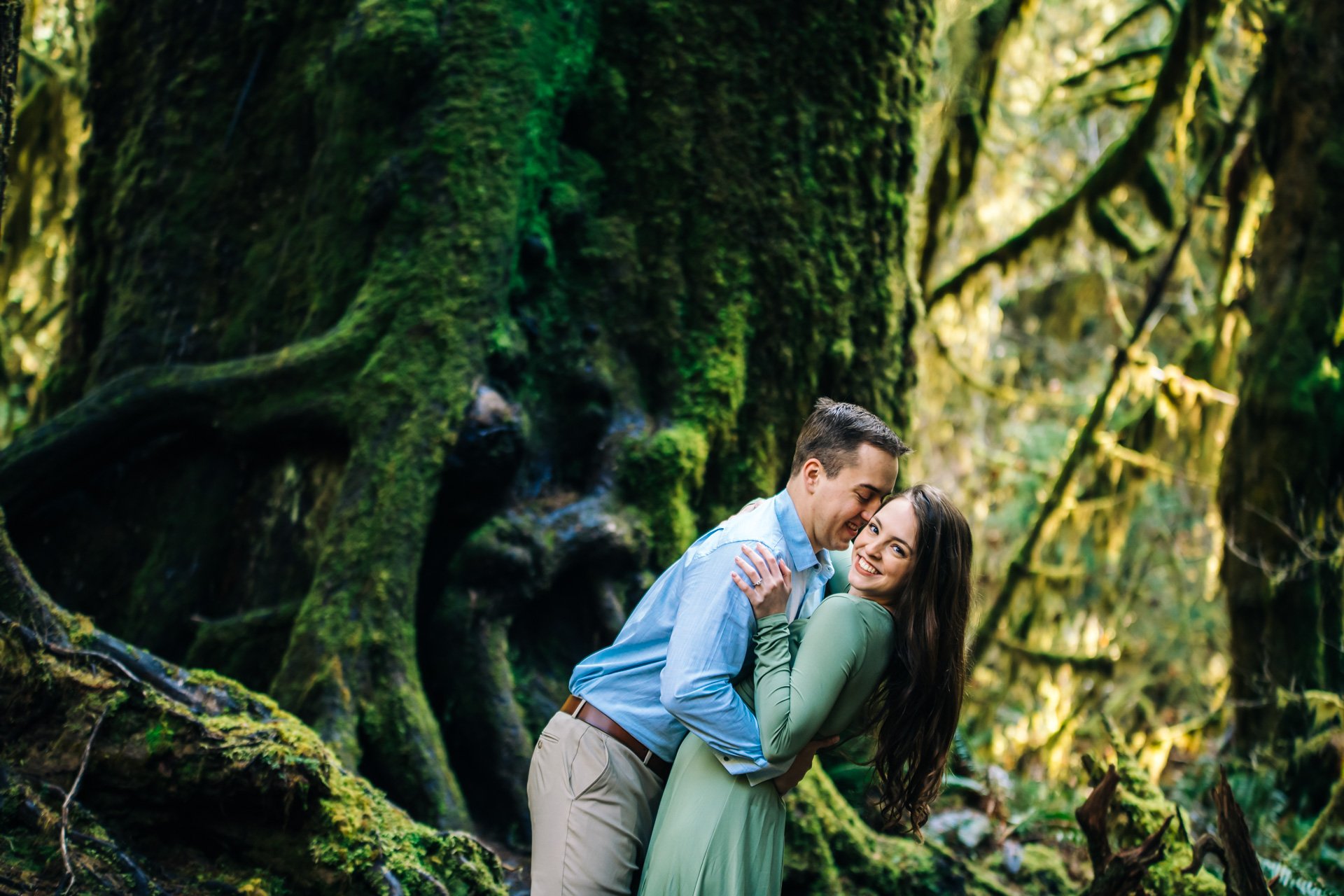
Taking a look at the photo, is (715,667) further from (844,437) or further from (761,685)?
(844,437)

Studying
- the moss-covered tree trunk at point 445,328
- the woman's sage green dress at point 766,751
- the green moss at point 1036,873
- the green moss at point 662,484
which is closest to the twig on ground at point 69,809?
the moss-covered tree trunk at point 445,328

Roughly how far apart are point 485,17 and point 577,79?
517mm

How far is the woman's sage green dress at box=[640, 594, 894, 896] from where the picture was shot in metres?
2.46

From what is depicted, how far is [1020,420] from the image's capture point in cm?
1417

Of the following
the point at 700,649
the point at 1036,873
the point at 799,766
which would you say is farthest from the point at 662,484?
the point at 1036,873

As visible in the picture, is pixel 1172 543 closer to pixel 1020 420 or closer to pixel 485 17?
pixel 1020 420

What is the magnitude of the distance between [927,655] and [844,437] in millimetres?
610

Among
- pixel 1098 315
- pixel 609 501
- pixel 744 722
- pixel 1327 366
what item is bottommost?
pixel 744 722

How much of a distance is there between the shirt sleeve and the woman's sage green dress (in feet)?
0.17

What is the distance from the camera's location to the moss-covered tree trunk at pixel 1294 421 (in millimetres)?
6723

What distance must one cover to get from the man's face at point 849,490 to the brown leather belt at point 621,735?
0.74 meters

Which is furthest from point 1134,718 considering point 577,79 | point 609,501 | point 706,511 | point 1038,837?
point 577,79

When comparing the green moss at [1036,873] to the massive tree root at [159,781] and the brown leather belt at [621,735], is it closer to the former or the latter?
the brown leather belt at [621,735]

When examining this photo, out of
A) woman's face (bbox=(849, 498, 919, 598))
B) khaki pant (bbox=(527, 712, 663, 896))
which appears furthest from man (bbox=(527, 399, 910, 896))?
woman's face (bbox=(849, 498, 919, 598))
